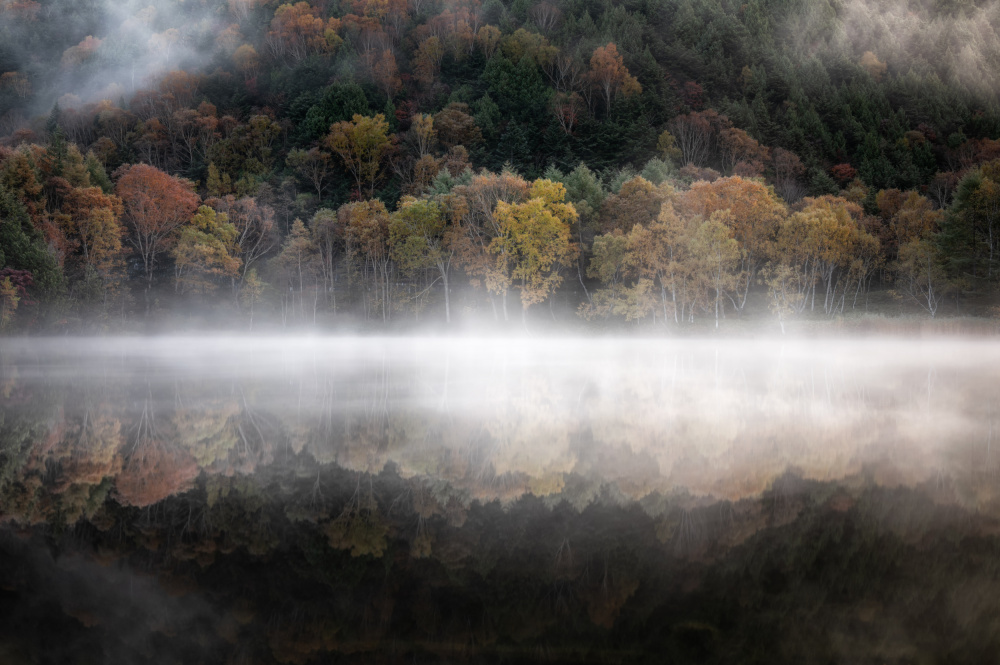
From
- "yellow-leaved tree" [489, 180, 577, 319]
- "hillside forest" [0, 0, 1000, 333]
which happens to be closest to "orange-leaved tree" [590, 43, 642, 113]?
"hillside forest" [0, 0, 1000, 333]

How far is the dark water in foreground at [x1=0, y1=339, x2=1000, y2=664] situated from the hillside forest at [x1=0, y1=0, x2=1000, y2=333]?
43.3m

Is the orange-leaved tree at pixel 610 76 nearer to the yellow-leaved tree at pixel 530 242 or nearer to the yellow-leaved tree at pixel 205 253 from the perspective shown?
the yellow-leaved tree at pixel 530 242

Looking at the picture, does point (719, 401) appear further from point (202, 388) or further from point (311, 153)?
point (311, 153)

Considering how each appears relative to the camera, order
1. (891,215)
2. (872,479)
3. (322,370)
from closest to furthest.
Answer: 1. (872,479)
2. (322,370)
3. (891,215)

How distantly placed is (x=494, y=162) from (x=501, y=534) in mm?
96533

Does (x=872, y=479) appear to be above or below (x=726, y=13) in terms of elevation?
below

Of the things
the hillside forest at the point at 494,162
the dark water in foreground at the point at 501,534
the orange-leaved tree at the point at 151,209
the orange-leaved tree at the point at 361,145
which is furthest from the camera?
the orange-leaved tree at the point at 361,145

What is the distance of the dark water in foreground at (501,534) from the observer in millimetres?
5590

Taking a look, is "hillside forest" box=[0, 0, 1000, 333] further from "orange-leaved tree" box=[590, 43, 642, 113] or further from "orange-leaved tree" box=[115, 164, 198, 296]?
"orange-leaved tree" box=[590, 43, 642, 113]

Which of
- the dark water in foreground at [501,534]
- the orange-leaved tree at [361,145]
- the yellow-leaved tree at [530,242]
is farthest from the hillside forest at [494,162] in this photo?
the dark water in foreground at [501,534]

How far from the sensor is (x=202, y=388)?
72.7 ft

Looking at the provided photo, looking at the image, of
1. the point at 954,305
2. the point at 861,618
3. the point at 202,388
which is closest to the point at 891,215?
the point at 954,305

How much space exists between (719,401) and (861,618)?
12.7m

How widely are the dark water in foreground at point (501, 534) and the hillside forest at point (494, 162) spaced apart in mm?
43343
